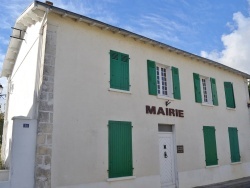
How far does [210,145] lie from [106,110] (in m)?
6.01

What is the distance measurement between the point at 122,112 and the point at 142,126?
102 cm

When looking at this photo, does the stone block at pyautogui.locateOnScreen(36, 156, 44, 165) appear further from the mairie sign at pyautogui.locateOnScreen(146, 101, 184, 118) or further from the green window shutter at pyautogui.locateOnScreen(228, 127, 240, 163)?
the green window shutter at pyautogui.locateOnScreen(228, 127, 240, 163)

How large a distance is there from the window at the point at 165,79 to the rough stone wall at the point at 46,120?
412cm

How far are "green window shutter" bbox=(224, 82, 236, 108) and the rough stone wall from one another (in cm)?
984

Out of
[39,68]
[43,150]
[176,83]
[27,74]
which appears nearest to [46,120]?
[43,150]

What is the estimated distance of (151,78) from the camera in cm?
998

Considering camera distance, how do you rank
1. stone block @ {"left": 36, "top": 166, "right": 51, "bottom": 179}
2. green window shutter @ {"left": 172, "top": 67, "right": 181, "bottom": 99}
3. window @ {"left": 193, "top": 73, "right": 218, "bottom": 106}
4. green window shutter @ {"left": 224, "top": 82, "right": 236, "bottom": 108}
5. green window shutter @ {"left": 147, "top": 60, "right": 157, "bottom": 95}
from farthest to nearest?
green window shutter @ {"left": 224, "top": 82, "right": 236, "bottom": 108} < window @ {"left": 193, "top": 73, "right": 218, "bottom": 106} < green window shutter @ {"left": 172, "top": 67, "right": 181, "bottom": 99} < green window shutter @ {"left": 147, "top": 60, "right": 157, "bottom": 95} < stone block @ {"left": 36, "top": 166, "right": 51, "bottom": 179}

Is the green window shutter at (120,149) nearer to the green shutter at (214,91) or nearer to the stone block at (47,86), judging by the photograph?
the stone block at (47,86)

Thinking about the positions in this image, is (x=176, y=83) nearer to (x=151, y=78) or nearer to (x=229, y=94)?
(x=151, y=78)

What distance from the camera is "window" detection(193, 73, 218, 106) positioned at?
12.0m

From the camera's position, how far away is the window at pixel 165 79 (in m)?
10.2

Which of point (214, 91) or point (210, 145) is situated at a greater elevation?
point (214, 91)

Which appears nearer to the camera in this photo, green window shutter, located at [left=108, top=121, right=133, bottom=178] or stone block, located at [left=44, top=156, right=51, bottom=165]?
stone block, located at [left=44, top=156, right=51, bottom=165]

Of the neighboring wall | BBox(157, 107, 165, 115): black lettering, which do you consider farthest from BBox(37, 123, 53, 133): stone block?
BBox(157, 107, 165, 115): black lettering
